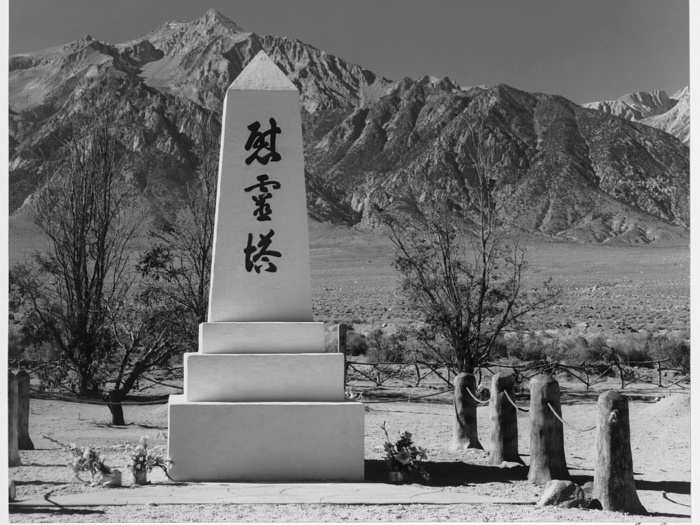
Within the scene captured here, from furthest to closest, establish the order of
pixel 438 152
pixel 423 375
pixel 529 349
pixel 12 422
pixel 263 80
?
pixel 438 152, pixel 529 349, pixel 423 375, pixel 263 80, pixel 12 422

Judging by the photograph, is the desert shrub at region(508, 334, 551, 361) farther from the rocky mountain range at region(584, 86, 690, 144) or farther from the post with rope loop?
the rocky mountain range at region(584, 86, 690, 144)

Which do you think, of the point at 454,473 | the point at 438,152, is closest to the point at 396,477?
the point at 454,473

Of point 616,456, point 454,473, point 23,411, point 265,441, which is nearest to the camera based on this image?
point 616,456

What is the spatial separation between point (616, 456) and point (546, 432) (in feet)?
4.11

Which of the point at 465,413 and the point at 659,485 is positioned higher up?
the point at 465,413

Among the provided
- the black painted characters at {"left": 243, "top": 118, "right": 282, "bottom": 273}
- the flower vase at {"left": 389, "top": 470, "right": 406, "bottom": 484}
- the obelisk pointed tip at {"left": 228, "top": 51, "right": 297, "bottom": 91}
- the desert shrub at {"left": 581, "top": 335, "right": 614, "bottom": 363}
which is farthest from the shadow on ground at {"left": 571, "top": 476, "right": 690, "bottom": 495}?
the desert shrub at {"left": 581, "top": 335, "right": 614, "bottom": 363}

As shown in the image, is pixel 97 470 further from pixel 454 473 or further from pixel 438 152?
pixel 438 152

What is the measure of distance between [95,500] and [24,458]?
10.5ft

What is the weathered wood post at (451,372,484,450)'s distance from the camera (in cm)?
1198

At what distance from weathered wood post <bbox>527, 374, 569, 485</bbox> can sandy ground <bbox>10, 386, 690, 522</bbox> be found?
0.24 m

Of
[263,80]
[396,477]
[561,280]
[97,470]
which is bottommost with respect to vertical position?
[396,477]

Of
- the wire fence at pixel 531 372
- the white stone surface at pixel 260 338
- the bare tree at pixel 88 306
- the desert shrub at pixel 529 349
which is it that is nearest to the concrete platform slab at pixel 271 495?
the white stone surface at pixel 260 338

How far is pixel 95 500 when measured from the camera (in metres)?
8.34

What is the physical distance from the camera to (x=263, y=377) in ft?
31.1
